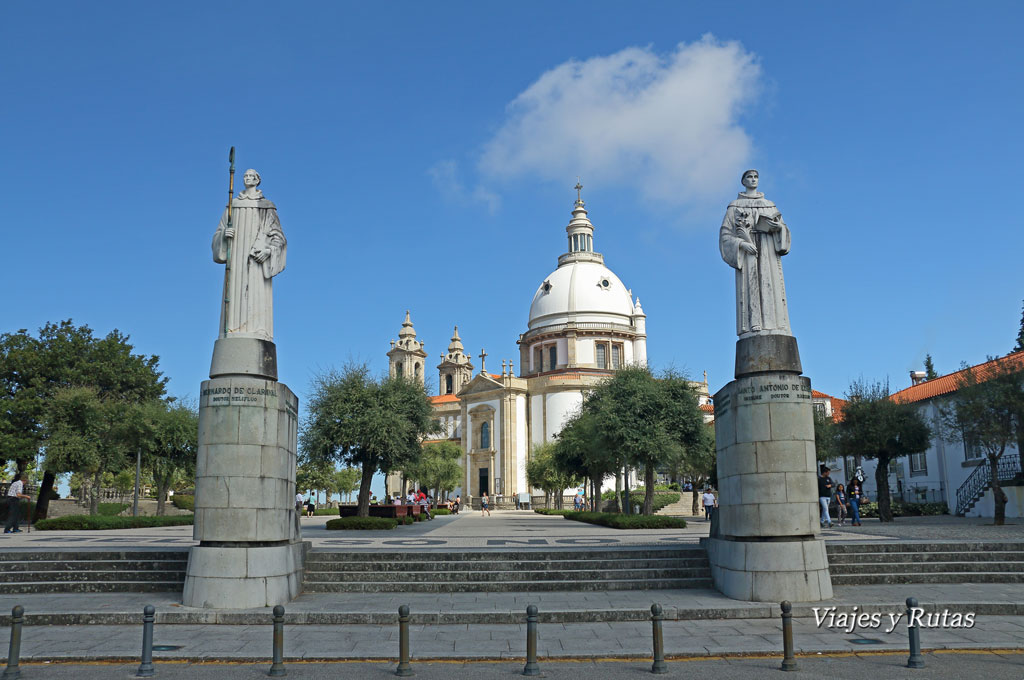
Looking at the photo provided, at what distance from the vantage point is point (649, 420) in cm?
3553

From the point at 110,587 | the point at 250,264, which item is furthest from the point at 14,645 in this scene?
the point at 250,264

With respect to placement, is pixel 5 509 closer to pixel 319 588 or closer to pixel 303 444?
pixel 303 444

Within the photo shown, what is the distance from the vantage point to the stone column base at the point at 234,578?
12812 millimetres

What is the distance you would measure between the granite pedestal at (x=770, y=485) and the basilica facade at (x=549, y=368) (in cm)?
6512

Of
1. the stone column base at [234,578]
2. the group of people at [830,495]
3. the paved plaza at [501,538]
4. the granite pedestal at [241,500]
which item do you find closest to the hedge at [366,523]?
the paved plaza at [501,538]

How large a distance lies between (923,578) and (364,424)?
22.6m

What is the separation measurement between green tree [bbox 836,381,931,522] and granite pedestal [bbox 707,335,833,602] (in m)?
22.8

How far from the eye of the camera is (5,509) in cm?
3497

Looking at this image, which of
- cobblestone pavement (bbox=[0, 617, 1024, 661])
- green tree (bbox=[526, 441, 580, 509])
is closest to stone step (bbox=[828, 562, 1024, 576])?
cobblestone pavement (bbox=[0, 617, 1024, 661])

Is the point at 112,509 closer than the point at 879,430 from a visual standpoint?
No

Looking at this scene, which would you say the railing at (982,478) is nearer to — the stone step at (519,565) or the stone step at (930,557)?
the stone step at (930,557)

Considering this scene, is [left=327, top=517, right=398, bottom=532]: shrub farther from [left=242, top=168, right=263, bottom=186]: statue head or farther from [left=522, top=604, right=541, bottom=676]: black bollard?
[left=522, top=604, right=541, bottom=676]: black bollard

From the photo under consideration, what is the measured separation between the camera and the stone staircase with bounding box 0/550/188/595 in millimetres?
14438

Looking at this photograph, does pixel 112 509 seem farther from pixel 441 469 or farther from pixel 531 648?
pixel 531 648
